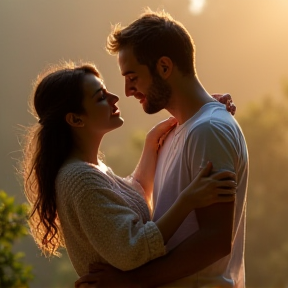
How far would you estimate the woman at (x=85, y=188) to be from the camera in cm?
156

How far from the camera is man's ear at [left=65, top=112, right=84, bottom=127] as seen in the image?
1.74 m

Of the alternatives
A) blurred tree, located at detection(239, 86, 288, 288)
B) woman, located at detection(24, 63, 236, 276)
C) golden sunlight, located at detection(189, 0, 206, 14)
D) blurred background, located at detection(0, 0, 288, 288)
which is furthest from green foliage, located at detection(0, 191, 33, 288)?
golden sunlight, located at detection(189, 0, 206, 14)

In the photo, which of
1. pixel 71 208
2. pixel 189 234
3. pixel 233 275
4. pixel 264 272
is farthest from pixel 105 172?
pixel 264 272

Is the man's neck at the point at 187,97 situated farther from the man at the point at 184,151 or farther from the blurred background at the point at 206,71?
the blurred background at the point at 206,71

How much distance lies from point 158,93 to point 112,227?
0.37 meters

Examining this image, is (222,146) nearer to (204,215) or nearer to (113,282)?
(204,215)

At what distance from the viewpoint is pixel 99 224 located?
1588mm

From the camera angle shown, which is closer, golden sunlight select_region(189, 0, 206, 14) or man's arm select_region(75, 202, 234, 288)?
man's arm select_region(75, 202, 234, 288)

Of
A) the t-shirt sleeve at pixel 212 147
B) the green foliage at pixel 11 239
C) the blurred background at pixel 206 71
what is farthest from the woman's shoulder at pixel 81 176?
the blurred background at pixel 206 71

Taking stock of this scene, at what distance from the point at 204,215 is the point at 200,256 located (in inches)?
3.6

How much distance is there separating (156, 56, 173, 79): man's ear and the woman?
5.9 inches

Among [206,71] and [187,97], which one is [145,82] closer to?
[187,97]

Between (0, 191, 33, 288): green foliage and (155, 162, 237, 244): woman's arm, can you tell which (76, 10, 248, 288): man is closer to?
(155, 162, 237, 244): woman's arm

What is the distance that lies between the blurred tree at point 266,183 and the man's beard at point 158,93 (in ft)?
19.2
